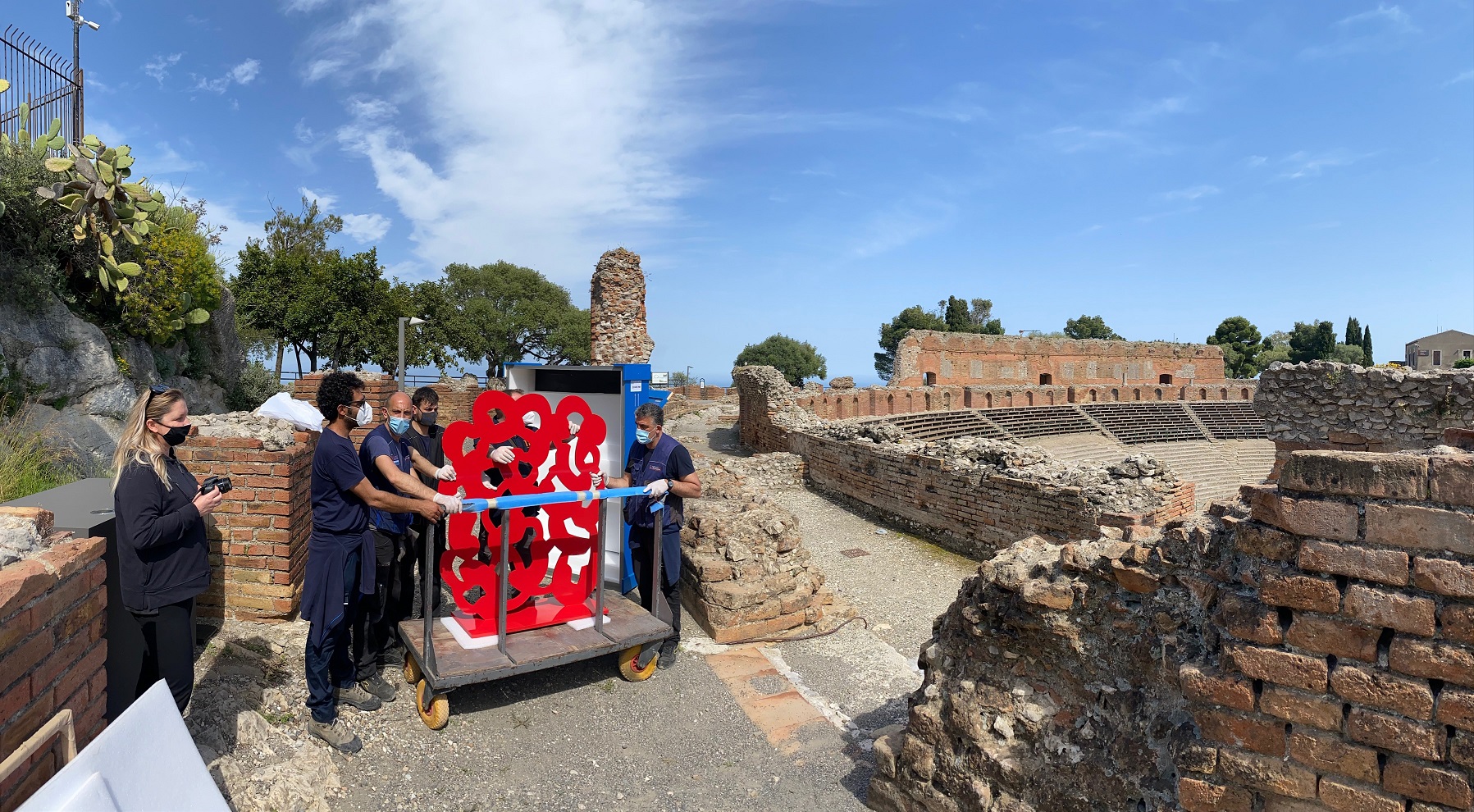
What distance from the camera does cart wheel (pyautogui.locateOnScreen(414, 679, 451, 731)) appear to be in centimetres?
377

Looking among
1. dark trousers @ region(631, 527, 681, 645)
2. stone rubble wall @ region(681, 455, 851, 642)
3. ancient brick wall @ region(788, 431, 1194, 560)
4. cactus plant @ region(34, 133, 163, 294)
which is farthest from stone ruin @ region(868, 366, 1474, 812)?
cactus plant @ region(34, 133, 163, 294)

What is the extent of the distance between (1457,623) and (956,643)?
5.81 feet

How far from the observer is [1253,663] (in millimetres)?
2135

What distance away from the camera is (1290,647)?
6.85ft

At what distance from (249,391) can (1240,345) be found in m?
63.5

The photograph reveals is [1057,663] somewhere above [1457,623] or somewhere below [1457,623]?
below

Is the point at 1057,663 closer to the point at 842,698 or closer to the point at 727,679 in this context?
the point at 842,698

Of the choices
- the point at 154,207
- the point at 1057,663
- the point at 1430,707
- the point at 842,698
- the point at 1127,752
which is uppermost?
the point at 154,207

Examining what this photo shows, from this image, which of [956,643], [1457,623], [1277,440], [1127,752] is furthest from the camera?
[1277,440]

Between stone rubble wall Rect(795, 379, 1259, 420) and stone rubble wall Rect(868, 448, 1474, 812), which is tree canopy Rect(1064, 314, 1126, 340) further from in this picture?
stone rubble wall Rect(868, 448, 1474, 812)

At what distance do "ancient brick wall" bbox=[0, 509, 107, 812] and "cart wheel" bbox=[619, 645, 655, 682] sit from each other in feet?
8.50

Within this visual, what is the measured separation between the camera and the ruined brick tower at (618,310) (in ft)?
47.1

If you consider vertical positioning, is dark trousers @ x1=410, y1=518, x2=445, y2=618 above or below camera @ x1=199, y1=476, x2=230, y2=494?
below

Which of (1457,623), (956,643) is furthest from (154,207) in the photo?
(1457,623)
